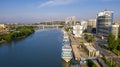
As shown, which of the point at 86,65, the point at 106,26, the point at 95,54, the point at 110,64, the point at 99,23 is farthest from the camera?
the point at 99,23

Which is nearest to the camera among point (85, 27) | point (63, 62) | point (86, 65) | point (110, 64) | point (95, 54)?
point (110, 64)

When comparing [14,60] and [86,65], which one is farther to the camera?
[14,60]

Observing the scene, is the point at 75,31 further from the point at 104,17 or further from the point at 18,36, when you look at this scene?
the point at 18,36

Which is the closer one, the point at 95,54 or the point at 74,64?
the point at 74,64

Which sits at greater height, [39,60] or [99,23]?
[99,23]

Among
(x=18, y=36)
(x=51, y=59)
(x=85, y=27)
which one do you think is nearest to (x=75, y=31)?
(x=18, y=36)

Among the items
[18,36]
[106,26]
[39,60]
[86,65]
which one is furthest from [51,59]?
[18,36]

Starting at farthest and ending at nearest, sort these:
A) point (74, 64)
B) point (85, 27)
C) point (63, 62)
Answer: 1. point (85, 27)
2. point (63, 62)
3. point (74, 64)

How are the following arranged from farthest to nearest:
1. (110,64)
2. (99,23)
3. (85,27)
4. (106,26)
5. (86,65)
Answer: (85,27) < (99,23) < (106,26) < (86,65) < (110,64)

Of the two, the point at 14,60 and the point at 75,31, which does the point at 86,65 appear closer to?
the point at 14,60
